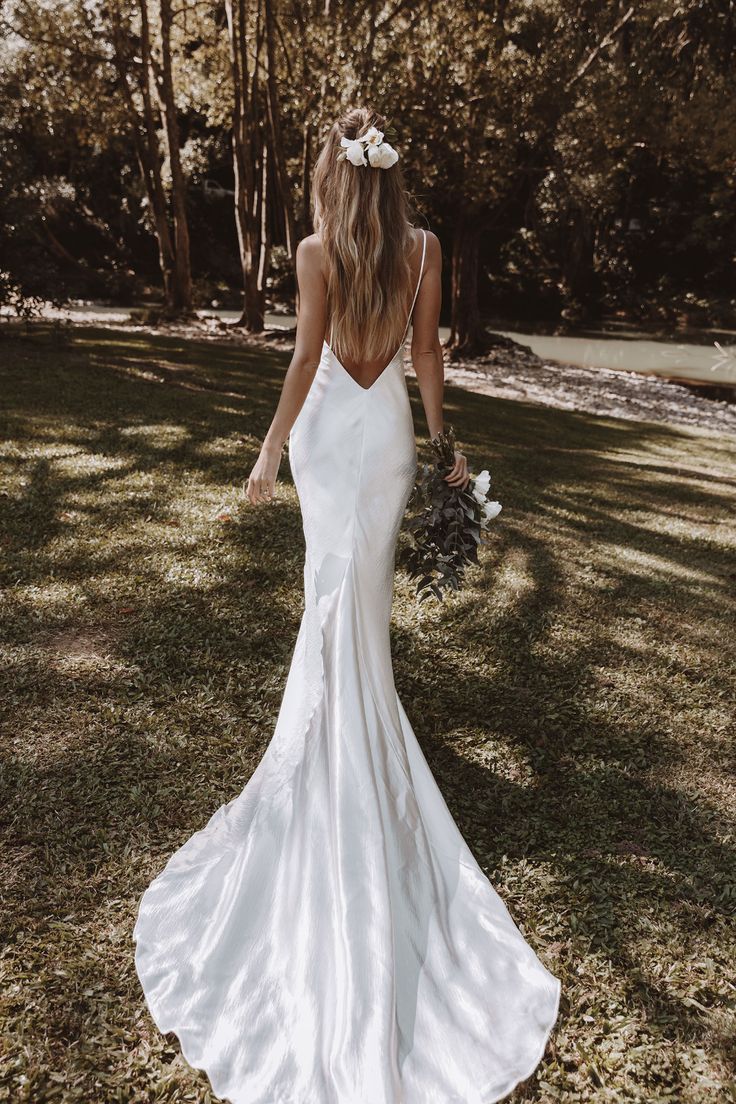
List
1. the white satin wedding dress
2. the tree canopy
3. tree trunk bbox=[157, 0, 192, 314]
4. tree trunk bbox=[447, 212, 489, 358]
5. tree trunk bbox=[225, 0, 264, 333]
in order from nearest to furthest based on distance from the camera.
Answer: the white satin wedding dress
the tree canopy
tree trunk bbox=[157, 0, 192, 314]
tree trunk bbox=[225, 0, 264, 333]
tree trunk bbox=[447, 212, 489, 358]

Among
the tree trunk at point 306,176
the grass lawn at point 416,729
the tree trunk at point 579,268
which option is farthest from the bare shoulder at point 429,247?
the tree trunk at point 579,268

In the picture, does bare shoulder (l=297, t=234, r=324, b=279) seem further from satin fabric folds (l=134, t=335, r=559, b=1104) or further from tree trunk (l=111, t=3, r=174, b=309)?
tree trunk (l=111, t=3, r=174, b=309)

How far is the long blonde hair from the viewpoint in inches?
104

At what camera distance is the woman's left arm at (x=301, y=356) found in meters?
2.71

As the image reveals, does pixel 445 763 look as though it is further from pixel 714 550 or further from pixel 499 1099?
pixel 714 550

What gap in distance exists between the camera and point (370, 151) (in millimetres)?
2555

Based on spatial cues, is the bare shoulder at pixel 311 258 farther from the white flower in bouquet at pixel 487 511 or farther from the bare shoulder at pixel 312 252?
the white flower in bouquet at pixel 487 511

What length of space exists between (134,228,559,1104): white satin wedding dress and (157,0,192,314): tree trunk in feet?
56.5

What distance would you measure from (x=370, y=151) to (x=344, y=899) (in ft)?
7.77

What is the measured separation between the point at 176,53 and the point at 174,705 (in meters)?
21.6

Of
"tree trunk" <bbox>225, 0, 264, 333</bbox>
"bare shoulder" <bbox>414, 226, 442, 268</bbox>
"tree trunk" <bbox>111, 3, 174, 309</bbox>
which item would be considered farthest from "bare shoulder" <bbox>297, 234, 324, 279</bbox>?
"tree trunk" <bbox>111, 3, 174, 309</bbox>

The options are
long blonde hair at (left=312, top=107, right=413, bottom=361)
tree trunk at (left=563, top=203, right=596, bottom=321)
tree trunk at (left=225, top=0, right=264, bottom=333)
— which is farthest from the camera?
tree trunk at (left=563, top=203, right=596, bottom=321)

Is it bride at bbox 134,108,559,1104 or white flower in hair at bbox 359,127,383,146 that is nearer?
bride at bbox 134,108,559,1104

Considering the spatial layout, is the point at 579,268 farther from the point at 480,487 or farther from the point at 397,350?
the point at 397,350
